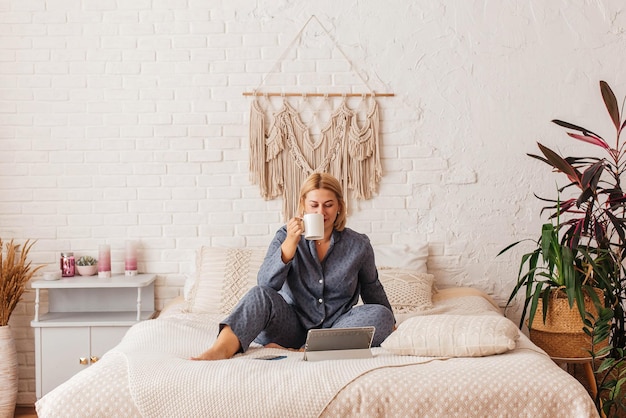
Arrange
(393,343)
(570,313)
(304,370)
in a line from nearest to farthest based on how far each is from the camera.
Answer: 1. (304,370)
2. (393,343)
3. (570,313)

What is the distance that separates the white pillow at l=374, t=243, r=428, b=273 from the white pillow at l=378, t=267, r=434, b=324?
10 cm

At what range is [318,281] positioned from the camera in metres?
2.78

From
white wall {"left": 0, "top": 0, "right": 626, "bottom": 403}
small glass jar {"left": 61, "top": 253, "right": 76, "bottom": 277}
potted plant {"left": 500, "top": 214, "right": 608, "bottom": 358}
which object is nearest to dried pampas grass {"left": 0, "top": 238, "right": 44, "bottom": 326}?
small glass jar {"left": 61, "top": 253, "right": 76, "bottom": 277}

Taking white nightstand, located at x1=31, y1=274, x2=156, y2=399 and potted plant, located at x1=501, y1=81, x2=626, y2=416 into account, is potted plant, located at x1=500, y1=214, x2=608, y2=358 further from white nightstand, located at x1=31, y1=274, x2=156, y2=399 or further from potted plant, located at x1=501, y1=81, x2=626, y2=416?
white nightstand, located at x1=31, y1=274, x2=156, y2=399

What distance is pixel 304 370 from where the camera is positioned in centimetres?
214

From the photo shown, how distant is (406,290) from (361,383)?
1345 mm

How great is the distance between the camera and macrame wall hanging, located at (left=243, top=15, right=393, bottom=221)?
12.4 feet

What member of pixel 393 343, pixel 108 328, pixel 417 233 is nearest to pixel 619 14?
pixel 417 233

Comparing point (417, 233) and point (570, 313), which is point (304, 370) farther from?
point (417, 233)

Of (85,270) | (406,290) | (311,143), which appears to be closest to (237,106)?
(311,143)

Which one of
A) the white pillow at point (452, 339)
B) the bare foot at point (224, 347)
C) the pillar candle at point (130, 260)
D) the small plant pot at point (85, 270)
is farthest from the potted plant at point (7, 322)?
the white pillow at point (452, 339)

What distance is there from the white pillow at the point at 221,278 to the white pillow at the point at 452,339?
3.88 ft

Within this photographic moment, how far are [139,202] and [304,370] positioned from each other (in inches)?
78.4

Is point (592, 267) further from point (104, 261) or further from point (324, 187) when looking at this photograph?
point (104, 261)
